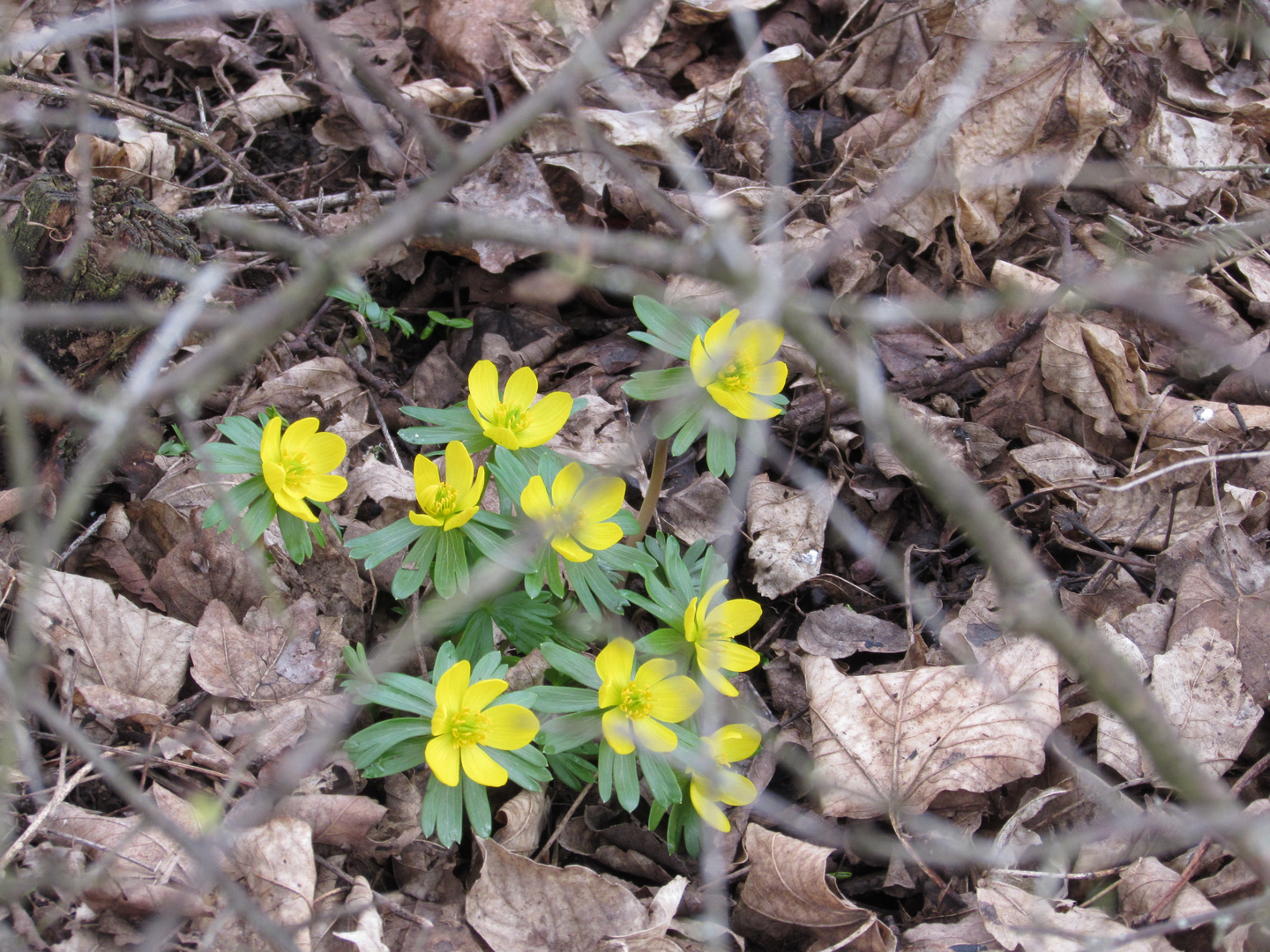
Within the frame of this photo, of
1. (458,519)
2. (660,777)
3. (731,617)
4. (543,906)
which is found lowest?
(543,906)

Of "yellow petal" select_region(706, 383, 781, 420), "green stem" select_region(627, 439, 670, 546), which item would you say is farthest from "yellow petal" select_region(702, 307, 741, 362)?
"green stem" select_region(627, 439, 670, 546)

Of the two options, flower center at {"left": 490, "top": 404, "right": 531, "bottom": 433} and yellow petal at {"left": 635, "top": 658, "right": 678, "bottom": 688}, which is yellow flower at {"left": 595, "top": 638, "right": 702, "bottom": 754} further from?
flower center at {"left": 490, "top": 404, "right": 531, "bottom": 433}

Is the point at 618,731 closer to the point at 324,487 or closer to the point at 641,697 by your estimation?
the point at 641,697

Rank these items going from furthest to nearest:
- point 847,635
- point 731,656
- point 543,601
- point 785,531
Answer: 1. point 785,531
2. point 847,635
3. point 543,601
4. point 731,656

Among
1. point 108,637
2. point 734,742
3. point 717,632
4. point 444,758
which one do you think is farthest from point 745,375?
point 108,637

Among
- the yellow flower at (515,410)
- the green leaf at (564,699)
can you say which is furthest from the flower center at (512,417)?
the green leaf at (564,699)

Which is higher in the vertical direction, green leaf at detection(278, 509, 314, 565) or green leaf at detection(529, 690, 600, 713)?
green leaf at detection(278, 509, 314, 565)
